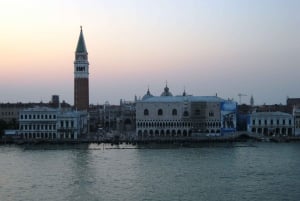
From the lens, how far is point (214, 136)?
41000 millimetres

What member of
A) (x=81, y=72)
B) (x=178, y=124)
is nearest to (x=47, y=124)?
(x=81, y=72)

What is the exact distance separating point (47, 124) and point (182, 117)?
29.9 feet

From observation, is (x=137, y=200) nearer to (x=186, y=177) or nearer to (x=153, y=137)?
(x=186, y=177)

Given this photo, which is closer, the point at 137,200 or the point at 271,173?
the point at 137,200

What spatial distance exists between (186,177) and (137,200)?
14.5 ft

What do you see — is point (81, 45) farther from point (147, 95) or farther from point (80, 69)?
point (147, 95)

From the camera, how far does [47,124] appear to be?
4106 cm

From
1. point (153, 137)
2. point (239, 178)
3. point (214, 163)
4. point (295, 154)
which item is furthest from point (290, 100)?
point (239, 178)

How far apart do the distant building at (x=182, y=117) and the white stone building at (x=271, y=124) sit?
4.41 ft

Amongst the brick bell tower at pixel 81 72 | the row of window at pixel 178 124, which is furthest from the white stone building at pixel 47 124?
the row of window at pixel 178 124

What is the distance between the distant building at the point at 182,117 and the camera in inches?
1672

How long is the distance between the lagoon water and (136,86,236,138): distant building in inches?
390

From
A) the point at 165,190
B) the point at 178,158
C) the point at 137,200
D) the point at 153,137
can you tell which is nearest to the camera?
the point at 137,200

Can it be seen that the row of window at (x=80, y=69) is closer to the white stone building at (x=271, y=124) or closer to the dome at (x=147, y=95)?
the dome at (x=147, y=95)
